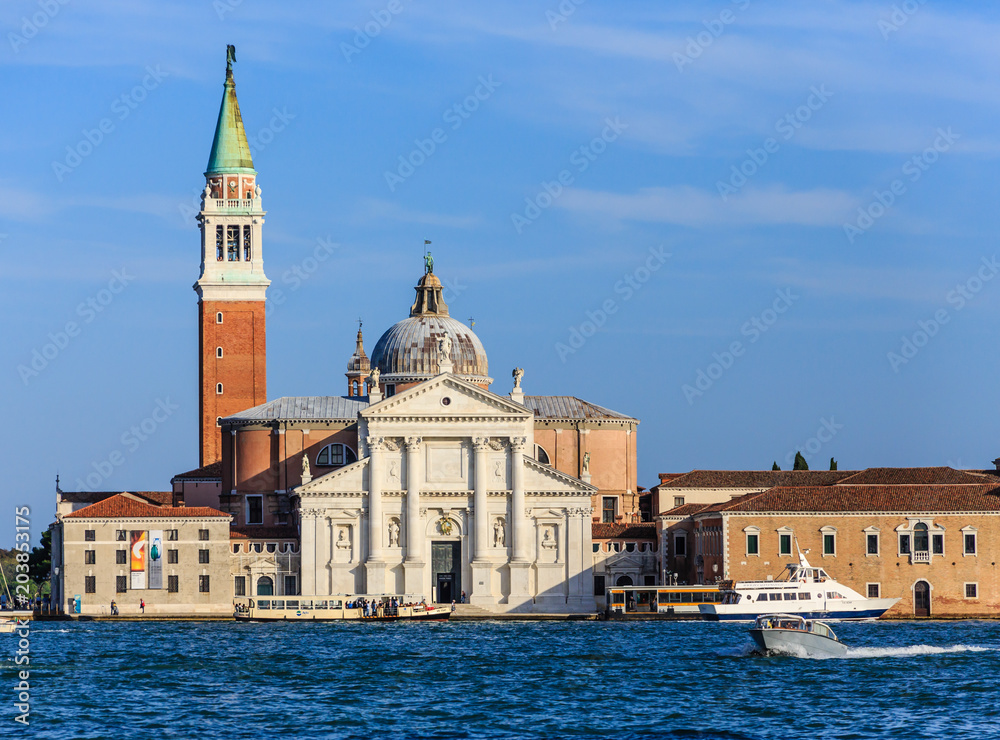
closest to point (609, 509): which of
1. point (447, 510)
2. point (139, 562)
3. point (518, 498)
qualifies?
point (518, 498)

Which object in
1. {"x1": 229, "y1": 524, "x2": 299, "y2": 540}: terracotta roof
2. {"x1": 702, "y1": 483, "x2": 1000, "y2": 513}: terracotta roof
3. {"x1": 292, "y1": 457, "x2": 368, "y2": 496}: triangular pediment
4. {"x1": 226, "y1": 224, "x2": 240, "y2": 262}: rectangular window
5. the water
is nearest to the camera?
the water

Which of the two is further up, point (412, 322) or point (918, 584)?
point (412, 322)

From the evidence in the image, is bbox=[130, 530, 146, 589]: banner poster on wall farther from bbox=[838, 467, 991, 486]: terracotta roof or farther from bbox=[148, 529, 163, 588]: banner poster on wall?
bbox=[838, 467, 991, 486]: terracotta roof

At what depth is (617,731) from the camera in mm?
42375

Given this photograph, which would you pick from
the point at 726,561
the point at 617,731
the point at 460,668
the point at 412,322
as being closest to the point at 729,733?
the point at 617,731

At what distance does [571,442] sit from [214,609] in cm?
1673

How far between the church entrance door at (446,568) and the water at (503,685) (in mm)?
11661

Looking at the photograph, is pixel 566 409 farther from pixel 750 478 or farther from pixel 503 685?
pixel 503 685

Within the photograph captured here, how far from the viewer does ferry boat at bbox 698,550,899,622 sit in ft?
240

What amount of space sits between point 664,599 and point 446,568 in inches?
363

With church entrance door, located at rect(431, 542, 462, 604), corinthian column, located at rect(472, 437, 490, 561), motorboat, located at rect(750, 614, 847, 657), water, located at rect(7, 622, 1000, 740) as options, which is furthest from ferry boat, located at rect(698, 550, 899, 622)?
motorboat, located at rect(750, 614, 847, 657)

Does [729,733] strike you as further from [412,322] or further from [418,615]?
[412,322]

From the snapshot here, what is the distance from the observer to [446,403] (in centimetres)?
8094

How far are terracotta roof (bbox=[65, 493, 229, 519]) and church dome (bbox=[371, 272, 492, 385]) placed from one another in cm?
1206
